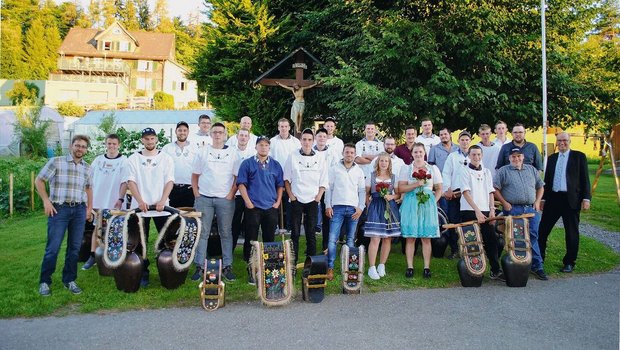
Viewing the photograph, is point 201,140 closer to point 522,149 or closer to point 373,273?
point 373,273

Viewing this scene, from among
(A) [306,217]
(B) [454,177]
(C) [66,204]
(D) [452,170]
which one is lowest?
(A) [306,217]

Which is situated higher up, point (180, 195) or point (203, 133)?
point (203, 133)

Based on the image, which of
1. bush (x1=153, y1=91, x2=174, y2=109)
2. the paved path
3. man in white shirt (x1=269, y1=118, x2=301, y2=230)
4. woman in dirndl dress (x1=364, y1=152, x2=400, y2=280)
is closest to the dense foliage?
man in white shirt (x1=269, y1=118, x2=301, y2=230)

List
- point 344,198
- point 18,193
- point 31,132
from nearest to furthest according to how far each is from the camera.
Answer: point 344,198 < point 18,193 < point 31,132

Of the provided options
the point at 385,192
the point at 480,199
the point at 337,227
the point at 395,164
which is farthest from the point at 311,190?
the point at 480,199

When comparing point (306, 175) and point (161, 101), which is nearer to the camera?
point (306, 175)

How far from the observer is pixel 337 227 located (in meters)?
6.96

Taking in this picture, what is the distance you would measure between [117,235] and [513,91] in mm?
12902

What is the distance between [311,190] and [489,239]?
2768 mm

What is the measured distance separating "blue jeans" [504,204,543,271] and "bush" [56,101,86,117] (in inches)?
1840

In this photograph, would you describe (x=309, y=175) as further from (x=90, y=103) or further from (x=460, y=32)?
(x=90, y=103)

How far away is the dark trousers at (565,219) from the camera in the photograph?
24.7 ft

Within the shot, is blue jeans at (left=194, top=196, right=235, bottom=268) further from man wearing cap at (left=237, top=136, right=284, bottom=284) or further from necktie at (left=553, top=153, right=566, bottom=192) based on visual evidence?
necktie at (left=553, top=153, right=566, bottom=192)

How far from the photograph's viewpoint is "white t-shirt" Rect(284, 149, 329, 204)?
6.93 m
